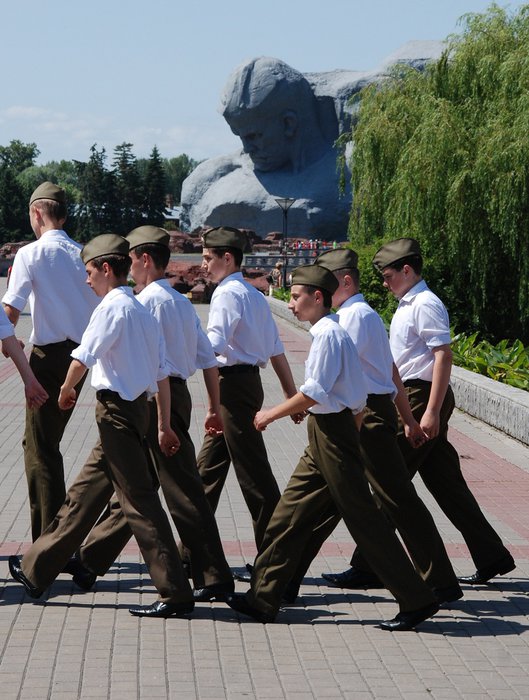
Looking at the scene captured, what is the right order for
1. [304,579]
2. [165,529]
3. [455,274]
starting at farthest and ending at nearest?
[455,274] → [304,579] → [165,529]

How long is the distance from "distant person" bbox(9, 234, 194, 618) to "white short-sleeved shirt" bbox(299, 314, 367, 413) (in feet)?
2.60

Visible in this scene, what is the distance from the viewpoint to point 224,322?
645cm

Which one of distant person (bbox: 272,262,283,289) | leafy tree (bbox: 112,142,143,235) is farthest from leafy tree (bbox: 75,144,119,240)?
distant person (bbox: 272,262,283,289)

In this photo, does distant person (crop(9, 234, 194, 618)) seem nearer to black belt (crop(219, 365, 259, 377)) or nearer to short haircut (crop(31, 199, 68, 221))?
black belt (crop(219, 365, 259, 377))

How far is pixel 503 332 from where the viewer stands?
19.7 metres

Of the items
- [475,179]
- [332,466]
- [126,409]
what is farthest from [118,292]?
[475,179]

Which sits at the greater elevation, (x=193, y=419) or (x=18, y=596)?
(x=18, y=596)

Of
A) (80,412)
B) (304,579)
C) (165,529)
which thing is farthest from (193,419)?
(165,529)

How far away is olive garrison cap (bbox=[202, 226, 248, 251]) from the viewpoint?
6.54 meters

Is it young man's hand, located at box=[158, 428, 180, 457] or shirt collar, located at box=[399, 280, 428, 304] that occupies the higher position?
shirt collar, located at box=[399, 280, 428, 304]

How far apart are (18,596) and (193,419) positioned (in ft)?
23.7

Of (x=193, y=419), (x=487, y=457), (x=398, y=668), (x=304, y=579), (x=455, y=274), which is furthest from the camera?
(x=455, y=274)

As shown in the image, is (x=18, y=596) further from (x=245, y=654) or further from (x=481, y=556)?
(x=481, y=556)

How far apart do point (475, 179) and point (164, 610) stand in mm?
13679
